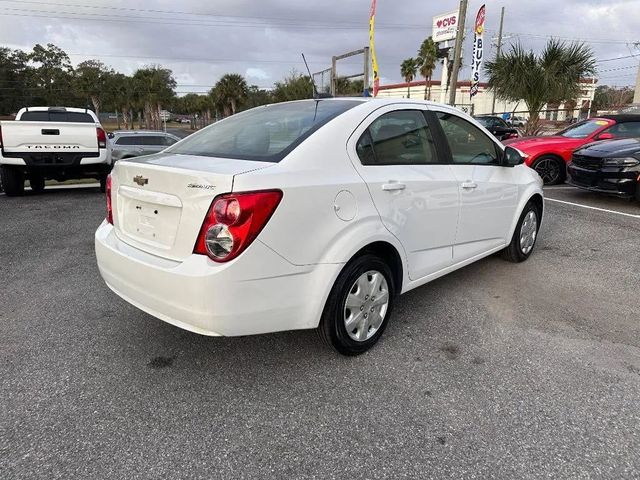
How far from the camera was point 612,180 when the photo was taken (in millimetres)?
7430

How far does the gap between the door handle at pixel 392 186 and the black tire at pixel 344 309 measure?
1.41 ft

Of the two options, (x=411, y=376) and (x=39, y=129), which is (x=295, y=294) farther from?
(x=39, y=129)

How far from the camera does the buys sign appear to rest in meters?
33.6

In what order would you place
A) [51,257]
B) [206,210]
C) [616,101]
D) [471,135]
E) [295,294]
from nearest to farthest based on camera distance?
1. [206,210]
2. [295,294]
3. [471,135]
4. [51,257]
5. [616,101]

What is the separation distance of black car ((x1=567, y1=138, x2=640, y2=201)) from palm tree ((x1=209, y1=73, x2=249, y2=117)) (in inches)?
1990

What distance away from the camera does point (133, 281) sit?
8.73 ft

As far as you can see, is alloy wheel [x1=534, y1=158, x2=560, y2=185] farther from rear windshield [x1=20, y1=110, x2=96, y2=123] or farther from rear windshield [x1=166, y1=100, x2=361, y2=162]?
rear windshield [x1=20, y1=110, x2=96, y2=123]

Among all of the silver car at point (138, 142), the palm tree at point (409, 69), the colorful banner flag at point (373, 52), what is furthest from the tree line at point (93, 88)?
the silver car at point (138, 142)

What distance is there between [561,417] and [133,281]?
2.41 metres

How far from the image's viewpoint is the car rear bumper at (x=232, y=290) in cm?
230

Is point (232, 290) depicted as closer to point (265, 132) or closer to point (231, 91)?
point (265, 132)

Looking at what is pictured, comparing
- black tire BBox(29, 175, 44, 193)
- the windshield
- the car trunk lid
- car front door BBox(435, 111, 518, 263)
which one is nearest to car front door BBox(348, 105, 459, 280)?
car front door BBox(435, 111, 518, 263)

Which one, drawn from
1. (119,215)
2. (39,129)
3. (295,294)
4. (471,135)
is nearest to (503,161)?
(471,135)

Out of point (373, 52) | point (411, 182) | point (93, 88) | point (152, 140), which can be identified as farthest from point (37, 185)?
point (93, 88)
